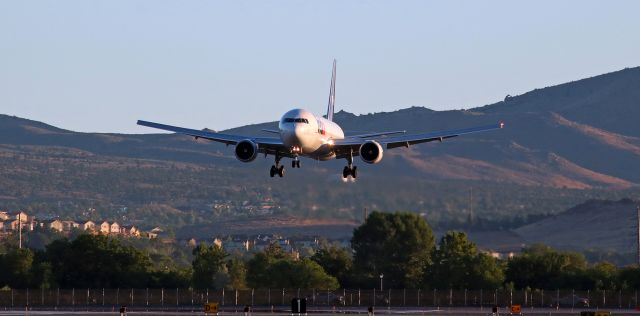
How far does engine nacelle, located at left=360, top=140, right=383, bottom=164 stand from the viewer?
4122 inches

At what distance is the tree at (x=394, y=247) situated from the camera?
174 metres

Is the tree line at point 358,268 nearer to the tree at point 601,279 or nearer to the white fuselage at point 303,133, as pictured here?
the tree at point 601,279

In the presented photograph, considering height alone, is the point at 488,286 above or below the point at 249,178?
below

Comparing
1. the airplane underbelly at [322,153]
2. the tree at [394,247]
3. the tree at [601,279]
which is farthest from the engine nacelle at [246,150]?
the tree at [394,247]

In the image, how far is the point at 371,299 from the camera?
140m

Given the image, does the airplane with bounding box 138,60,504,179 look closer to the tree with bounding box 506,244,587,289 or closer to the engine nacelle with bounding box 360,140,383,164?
the engine nacelle with bounding box 360,140,383,164

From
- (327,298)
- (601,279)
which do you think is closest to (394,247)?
(601,279)

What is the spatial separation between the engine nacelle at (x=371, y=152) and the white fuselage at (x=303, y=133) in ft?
8.22

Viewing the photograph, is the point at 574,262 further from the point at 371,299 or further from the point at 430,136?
the point at 430,136

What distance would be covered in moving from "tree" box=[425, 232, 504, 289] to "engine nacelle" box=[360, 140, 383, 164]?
5633cm

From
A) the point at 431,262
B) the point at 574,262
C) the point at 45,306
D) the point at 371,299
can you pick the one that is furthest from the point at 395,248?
the point at 45,306

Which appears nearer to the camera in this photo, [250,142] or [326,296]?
[250,142]

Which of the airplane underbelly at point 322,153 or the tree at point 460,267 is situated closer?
the airplane underbelly at point 322,153

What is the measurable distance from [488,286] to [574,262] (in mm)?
17517
